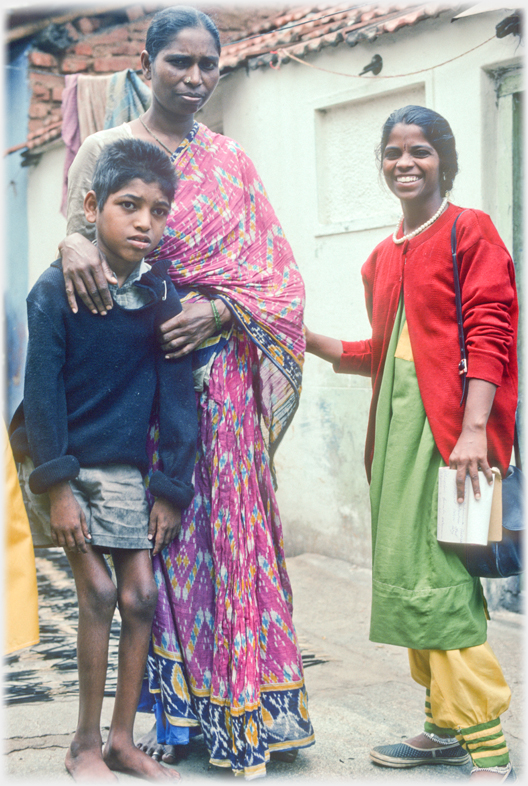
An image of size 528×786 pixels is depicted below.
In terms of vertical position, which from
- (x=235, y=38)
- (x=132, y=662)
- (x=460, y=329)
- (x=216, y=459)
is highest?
(x=235, y=38)

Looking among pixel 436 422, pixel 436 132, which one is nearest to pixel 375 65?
pixel 436 132

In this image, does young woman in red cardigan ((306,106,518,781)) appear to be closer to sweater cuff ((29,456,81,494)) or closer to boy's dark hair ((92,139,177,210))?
boy's dark hair ((92,139,177,210))

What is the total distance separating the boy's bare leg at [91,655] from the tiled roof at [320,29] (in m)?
3.23

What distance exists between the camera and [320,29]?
4867mm

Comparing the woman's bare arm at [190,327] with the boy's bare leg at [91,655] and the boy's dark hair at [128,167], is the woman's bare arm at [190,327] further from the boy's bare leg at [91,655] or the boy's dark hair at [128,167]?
the boy's bare leg at [91,655]

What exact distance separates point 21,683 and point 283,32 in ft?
13.5

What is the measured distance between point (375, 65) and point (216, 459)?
9.49 feet

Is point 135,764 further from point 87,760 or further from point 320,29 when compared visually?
point 320,29

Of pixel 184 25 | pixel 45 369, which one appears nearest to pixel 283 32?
pixel 184 25

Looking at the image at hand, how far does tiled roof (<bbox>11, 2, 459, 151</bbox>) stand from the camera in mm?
4449

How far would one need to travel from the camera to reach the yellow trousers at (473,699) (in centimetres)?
226

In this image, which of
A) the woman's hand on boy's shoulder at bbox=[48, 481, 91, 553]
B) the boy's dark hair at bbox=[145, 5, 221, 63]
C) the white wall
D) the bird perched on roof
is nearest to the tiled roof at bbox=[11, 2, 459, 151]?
the bird perched on roof

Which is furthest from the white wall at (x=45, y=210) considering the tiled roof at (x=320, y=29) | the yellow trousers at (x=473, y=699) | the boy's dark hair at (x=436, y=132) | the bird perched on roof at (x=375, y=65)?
the yellow trousers at (x=473, y=699)

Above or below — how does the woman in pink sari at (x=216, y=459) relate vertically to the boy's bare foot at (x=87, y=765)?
above
